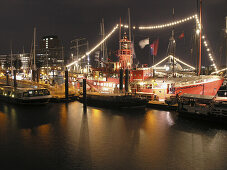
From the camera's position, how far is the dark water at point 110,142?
12.0 meters

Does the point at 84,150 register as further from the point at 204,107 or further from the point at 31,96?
the point at 31,96

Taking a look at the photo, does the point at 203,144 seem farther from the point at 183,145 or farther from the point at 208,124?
the point at 208,124

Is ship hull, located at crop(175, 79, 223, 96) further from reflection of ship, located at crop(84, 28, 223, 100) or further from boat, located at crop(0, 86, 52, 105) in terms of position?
boat, located at crop(0, 86, 52, 105)

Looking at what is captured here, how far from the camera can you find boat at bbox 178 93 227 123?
19.2 metres

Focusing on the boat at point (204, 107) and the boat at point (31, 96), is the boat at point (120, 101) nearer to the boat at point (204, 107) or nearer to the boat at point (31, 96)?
the boat at point (204, 107)

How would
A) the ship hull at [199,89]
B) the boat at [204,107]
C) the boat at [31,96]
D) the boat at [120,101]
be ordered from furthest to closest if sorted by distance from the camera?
the boat at [31,96], the ship hull at [199,89], the boat at [120,101], the boat at [204,107]

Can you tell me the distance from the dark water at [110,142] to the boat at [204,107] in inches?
46.8

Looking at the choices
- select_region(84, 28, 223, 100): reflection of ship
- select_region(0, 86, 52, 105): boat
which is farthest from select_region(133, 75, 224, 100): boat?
select_region(0, 86, 52, 105): boat

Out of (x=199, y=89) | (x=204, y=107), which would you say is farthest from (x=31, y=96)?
(x=199, y=89)

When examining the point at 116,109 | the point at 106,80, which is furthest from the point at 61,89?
the point at 116,109

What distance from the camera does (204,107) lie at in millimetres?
20438

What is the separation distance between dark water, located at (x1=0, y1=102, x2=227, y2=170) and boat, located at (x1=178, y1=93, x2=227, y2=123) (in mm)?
1190

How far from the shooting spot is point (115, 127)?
19422mm

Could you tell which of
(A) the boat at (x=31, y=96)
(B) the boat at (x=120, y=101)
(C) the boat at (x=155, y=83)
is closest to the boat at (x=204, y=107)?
(C) the boat at (x=155, y=83)
